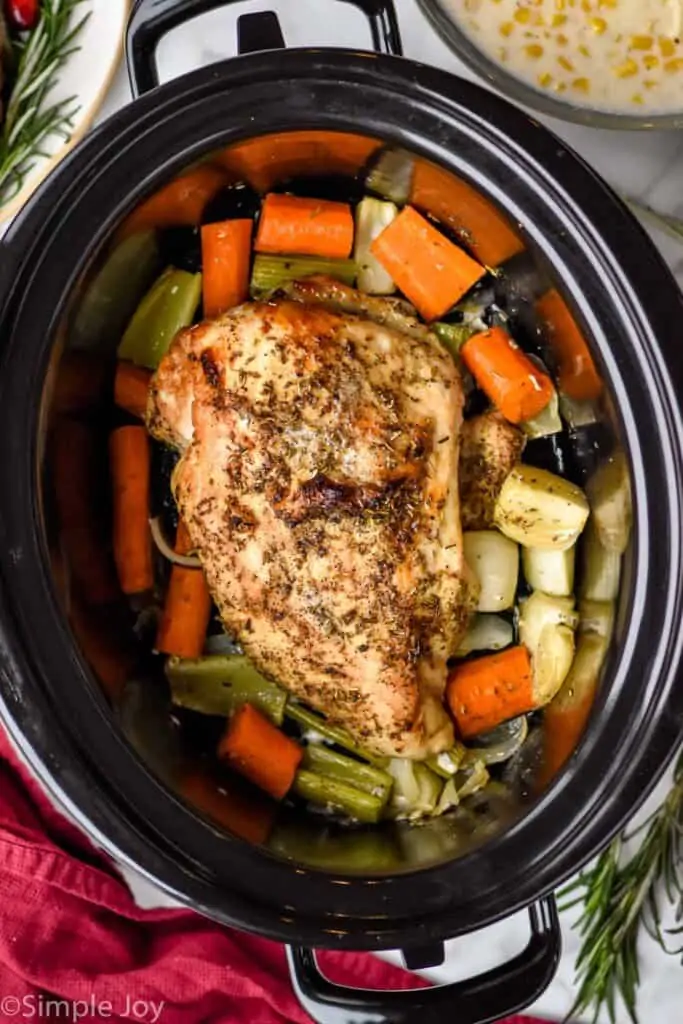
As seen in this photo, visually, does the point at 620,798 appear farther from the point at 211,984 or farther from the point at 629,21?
the point at 629,21

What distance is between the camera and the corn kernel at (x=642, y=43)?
4.89 ft

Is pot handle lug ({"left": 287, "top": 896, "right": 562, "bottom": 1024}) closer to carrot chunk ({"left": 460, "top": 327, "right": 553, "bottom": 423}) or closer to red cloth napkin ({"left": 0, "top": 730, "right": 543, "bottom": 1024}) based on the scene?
red cloth napkin ({"left": 0, "top": 730, "right": 543, "bottom": 1024})

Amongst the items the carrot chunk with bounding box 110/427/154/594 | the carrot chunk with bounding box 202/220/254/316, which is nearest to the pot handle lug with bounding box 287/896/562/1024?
the carrot chunk with bounding box 110/427/154/594

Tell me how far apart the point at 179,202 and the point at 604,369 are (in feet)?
1.83

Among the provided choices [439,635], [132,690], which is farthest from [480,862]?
[132,690]

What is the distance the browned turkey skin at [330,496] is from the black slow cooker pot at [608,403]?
0.18 metres

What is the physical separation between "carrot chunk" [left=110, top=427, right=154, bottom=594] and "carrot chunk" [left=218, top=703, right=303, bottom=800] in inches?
9.0

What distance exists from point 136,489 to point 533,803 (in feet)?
2.10

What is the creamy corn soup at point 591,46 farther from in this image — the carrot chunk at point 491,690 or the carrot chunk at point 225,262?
the carrot chunk at point 491,690

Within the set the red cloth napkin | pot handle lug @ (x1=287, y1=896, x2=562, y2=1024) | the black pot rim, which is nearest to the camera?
the black pot rim

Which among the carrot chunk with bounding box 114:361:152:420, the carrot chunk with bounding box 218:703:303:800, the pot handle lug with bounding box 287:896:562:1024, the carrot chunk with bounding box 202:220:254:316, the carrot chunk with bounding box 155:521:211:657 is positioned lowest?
the pot handle lug with bounding box 287:896:562:1024

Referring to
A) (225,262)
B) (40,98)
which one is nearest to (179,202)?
(225,262)

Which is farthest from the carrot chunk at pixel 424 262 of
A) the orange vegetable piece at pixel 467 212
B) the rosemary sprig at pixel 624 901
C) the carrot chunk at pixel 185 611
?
the rosemary sprig at pixel 624 901

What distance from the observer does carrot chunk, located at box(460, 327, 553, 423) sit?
4.76 feet
